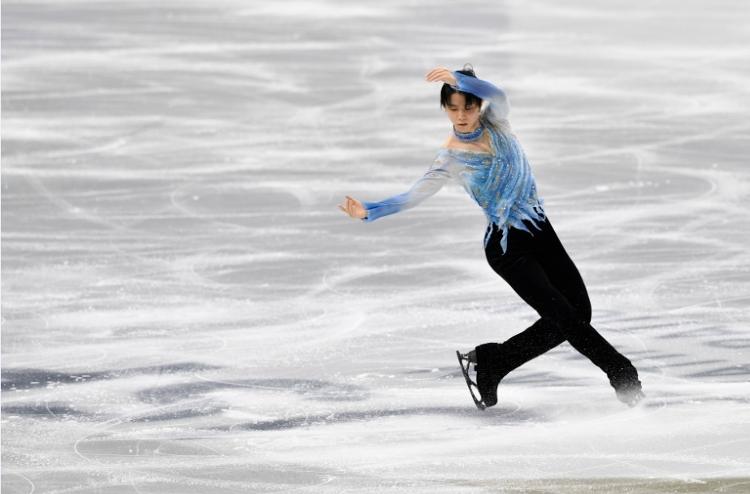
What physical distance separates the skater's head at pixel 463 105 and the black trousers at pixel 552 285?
13.4 inches

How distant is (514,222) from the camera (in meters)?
5.42

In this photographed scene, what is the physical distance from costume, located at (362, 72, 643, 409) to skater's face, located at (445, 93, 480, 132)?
31 mm

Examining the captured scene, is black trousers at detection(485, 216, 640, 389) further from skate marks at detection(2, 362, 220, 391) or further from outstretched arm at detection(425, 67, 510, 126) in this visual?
skate marks at detection(2, 362, 220, 391)

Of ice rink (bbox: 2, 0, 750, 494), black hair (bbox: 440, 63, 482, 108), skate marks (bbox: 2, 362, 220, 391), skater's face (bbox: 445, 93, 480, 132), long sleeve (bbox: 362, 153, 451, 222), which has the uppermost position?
black hair (bbox: 440, 63, 482, 108)

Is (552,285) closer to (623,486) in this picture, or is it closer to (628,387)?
(628,387)

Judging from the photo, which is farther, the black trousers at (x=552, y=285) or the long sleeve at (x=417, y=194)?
the long sleeve at (x=417, y=194)

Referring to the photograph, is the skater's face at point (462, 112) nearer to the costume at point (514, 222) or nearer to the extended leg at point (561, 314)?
the costume at point (514, 222)

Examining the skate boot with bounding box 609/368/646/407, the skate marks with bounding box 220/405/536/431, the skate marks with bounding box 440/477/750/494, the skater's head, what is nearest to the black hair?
the skater's head

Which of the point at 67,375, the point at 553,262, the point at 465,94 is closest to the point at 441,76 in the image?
the point at 465,94

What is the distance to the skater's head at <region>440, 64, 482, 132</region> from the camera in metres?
5.43

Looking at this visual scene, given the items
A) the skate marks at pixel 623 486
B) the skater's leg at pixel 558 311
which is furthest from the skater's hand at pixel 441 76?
the skate marks at pixel 623 486

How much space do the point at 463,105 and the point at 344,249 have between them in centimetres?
Answer: 544

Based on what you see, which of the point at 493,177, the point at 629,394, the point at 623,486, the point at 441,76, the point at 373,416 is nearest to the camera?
the point at 441,76

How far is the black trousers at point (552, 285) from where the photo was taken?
17.6 feet
